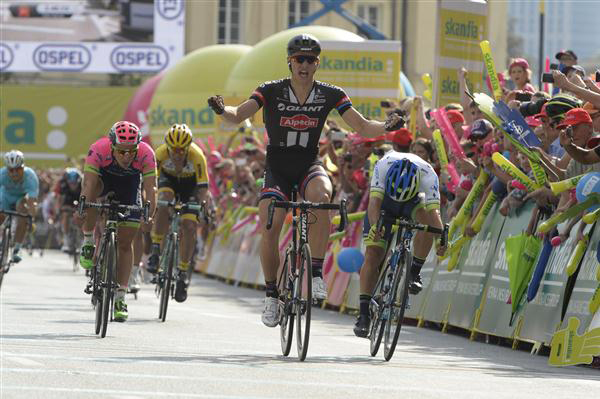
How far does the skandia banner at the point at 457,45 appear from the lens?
871 inches

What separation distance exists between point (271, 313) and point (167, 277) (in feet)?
15.0

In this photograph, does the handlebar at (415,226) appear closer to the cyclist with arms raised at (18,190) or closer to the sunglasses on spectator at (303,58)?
the sunglasses on spectator at (303,58)

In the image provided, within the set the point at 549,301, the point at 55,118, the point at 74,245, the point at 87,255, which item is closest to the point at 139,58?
the point at 55,118

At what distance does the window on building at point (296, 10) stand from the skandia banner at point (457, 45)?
151ft

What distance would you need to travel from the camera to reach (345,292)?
20078 mm

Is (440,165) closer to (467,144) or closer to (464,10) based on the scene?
(467,144)

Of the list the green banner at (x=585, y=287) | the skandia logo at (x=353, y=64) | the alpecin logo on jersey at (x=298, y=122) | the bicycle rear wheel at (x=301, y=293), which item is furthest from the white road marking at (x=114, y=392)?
the skandia logo at (x=353, y=64)

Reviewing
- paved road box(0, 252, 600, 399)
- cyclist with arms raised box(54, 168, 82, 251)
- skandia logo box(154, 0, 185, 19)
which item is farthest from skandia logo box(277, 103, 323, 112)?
skandia logo box(154, 0, 185, 19)

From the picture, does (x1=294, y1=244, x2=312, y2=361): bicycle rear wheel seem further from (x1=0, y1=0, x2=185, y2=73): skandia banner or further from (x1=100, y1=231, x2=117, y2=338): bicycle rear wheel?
(x1=0, y1=0, x2=185, y2=73): skandia banner

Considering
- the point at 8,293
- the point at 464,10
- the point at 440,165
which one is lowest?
the point at 8,293

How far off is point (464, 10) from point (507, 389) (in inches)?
514

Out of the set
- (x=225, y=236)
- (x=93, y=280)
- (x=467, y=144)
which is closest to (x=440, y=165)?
(x=467, y=144)

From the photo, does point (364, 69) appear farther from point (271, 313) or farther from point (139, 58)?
point (139, 58)

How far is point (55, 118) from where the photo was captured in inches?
2287
